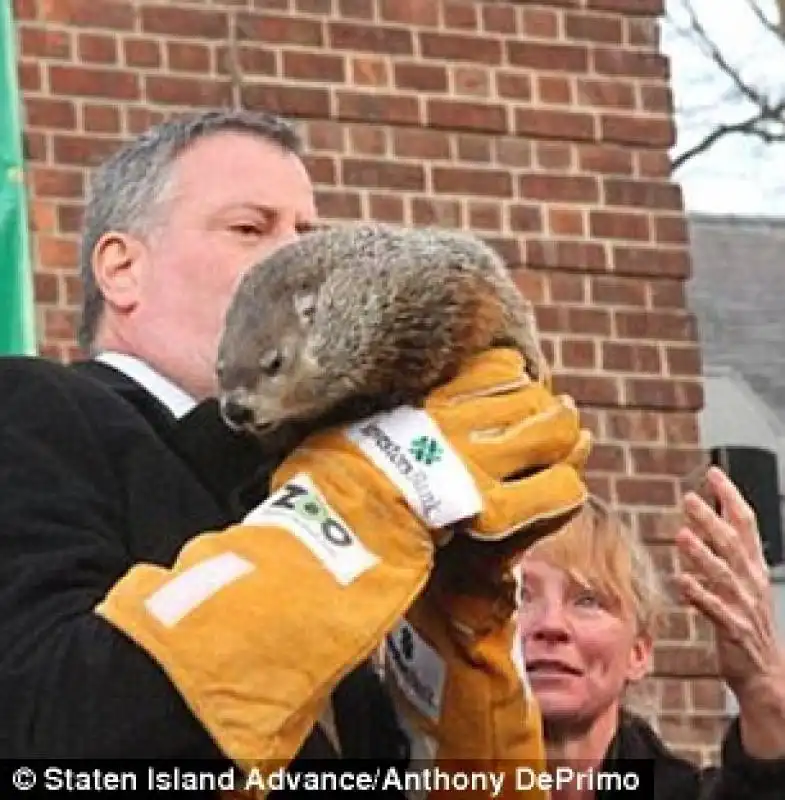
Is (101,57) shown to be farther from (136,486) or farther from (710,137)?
(710,137)

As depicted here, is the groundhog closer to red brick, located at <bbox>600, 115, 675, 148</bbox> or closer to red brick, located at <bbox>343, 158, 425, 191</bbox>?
red brick, located at <bbox>343, 158, 425, 191</bbox>

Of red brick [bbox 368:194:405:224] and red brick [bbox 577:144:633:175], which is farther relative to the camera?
red brick [bbox 577:144:633:175]

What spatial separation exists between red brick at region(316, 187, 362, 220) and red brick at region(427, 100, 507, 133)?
0.98ft

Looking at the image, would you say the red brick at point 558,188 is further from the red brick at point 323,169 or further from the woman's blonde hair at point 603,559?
the woman's blonde hair at point 603,559

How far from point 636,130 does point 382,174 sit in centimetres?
71

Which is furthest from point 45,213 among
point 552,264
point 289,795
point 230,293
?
point 289,795

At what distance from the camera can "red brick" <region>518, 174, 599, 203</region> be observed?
20.2ft

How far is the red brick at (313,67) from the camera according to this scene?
19.5ft

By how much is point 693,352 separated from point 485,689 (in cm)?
385

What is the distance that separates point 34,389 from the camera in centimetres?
245

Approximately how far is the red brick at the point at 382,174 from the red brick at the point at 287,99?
140mm

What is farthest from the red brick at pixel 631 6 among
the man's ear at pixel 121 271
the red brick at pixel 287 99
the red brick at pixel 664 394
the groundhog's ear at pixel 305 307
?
the groundhog's ear at pixel 305 307

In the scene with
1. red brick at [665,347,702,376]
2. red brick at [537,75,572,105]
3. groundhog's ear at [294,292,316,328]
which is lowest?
red brick at [665,347,702,376]

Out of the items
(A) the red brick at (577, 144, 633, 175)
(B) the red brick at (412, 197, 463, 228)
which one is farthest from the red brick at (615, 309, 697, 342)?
(B) the red brick at (412, 197, 463, 228)
